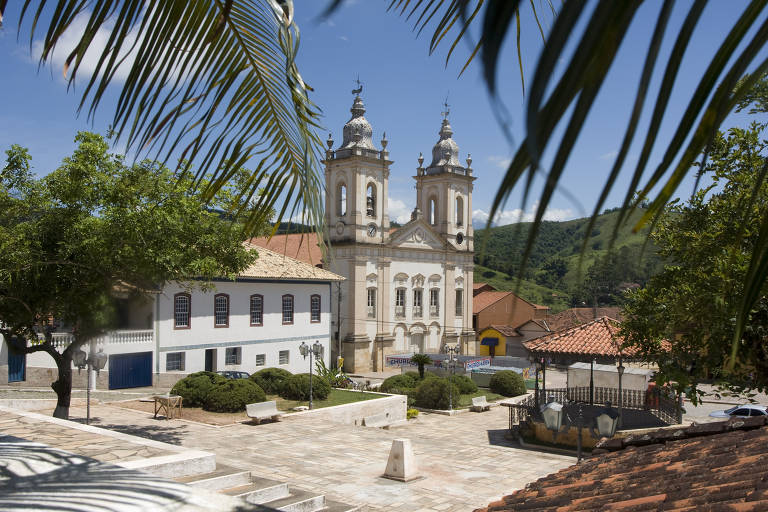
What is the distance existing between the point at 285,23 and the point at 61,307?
11.2m

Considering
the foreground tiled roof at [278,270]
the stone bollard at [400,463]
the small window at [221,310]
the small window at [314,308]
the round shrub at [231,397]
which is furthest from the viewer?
the small window at [314,308]

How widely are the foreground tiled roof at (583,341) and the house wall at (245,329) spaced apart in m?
13.1

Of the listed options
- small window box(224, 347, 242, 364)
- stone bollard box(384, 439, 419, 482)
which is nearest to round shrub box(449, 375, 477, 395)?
small window box(224, 347, 242, 364)

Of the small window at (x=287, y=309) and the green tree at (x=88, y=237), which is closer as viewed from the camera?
the green tree at (x=88, y=237)

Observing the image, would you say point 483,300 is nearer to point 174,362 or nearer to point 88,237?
point 174,362

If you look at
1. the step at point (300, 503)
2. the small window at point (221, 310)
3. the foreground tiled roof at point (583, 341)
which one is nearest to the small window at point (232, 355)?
the small window at point (221, 310)

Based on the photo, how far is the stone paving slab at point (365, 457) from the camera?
39.0 ft

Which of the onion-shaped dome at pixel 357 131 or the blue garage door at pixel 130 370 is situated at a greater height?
the onion-shaped dome at pixel 357 131

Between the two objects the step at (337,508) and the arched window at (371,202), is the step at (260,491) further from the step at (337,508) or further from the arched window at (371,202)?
the arched window at (371,202)

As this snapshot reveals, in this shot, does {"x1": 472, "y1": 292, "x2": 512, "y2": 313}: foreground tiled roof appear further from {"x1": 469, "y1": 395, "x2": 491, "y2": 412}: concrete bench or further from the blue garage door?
the blue garage door

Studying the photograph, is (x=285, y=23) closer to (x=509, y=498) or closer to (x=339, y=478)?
(x=509, y=498)

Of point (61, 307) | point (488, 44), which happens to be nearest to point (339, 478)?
point (61, 307)

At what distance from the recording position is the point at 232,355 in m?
29.2

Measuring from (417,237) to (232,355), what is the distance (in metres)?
18.1
